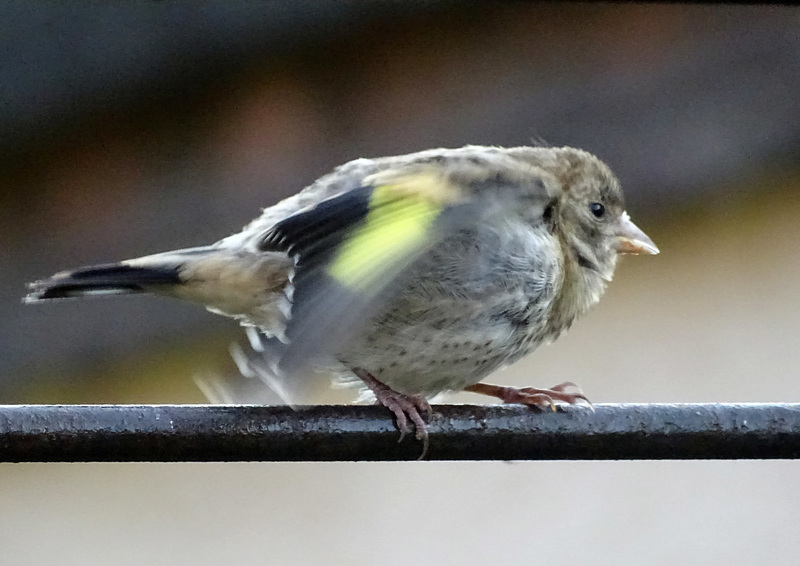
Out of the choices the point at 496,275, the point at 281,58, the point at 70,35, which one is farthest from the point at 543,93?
the point at 496,275

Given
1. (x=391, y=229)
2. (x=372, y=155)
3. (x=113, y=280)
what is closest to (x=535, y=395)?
(x=391, y=229)

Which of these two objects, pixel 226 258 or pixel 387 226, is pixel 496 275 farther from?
pixel 226 258

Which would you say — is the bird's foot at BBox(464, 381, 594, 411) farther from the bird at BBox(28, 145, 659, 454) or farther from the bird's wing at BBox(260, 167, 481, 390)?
the bird's wing at BBox(260, 167, 481, 390)

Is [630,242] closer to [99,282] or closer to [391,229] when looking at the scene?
[391,229]

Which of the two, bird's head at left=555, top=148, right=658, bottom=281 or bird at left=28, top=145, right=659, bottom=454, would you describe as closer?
bird at left=28, top=145, right=659, bottom=454

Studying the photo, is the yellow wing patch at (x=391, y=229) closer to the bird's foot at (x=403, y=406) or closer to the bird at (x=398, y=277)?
the bird at (x=398, y=277)

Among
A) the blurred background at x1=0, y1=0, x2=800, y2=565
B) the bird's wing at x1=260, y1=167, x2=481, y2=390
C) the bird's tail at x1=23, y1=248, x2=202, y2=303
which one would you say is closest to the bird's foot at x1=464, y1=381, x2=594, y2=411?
the bird's wing at x1=260, y1=167, x2=481, y2=390
